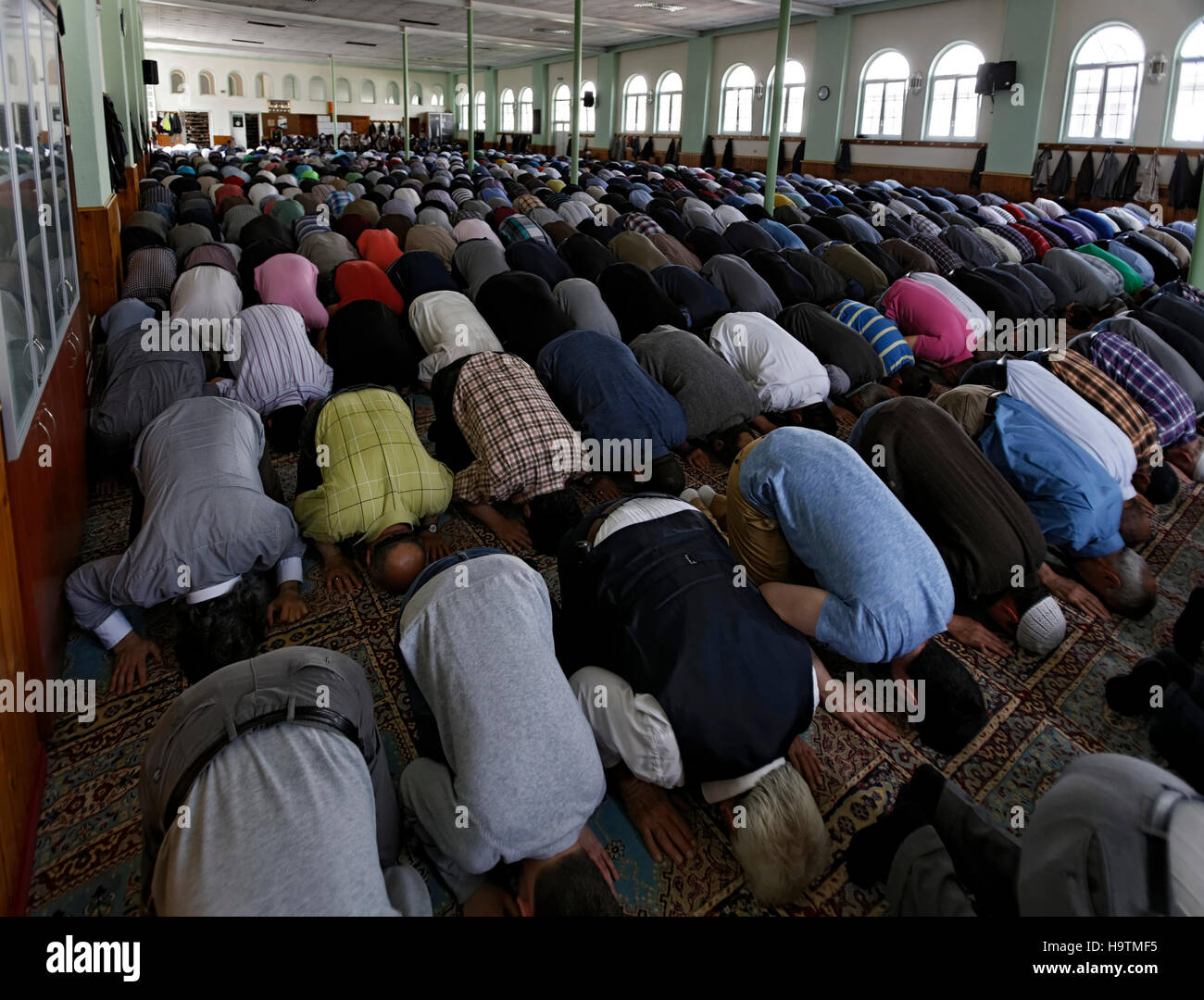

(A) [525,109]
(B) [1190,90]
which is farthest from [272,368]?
(A) [525,109]

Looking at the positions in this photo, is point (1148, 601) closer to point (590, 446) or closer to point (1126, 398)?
point (1126, 398)

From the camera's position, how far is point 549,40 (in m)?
19.1

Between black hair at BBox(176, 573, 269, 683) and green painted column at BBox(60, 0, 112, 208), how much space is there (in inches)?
163

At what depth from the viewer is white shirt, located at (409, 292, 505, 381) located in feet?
13.5

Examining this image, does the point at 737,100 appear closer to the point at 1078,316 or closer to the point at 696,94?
the point at 696,94

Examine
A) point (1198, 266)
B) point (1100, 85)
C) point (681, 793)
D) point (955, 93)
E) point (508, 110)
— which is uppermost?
point (508, 110)

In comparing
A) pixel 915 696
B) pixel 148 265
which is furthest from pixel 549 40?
pixel 915 696

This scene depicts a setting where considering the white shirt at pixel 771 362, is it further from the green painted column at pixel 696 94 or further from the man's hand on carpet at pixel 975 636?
the green painted column at pixel 696 94

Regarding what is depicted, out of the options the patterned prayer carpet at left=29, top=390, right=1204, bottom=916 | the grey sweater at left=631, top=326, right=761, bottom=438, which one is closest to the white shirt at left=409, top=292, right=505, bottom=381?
the grey sweater at left=631, top=326, right=761, bottom=438

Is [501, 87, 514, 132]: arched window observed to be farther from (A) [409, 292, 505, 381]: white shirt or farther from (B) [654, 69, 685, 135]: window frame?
(A) [409, 292, 505, 381]: white shirt

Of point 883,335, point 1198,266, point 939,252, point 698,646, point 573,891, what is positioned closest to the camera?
point 573,891

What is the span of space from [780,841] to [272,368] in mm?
2997

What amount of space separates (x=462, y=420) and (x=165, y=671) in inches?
53.1

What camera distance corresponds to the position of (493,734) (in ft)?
4.80
